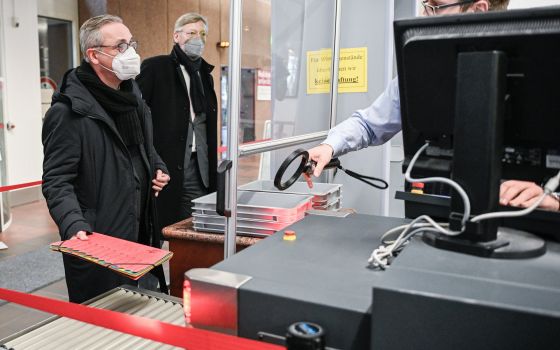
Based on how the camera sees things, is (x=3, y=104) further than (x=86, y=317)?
Yes

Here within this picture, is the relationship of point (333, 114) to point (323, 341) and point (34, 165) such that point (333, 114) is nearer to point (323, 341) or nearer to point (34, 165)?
point (323, 341)

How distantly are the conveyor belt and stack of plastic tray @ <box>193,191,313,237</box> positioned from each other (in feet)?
1.40

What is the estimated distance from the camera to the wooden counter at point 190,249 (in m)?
1.88

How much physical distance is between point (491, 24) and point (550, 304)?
0.48 meters

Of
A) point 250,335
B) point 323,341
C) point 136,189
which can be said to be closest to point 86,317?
point 250,335

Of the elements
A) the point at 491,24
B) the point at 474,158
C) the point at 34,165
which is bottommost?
the point at 34,165

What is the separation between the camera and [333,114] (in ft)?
9.12

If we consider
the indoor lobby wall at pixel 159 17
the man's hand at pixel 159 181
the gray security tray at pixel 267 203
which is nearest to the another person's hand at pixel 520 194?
the gray security tray at pixel 267 203

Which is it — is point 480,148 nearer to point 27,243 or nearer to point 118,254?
point 118,254

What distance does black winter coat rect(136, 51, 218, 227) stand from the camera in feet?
9.87

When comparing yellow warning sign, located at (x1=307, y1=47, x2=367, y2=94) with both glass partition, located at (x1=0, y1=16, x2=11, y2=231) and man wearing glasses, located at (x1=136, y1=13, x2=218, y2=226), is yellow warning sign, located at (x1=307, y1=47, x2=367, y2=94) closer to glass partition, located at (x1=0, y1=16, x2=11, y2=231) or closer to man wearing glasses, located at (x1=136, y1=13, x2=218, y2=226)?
man wearing glasses, located at (x1=136, y1=13, x2=218, y2=226)

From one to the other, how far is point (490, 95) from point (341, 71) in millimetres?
2060

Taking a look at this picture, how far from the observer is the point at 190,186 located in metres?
3.11

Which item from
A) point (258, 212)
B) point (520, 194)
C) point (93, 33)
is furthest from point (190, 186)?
point (520, 194)
